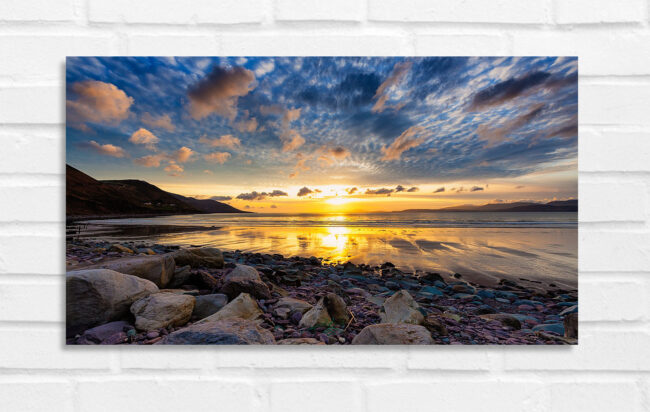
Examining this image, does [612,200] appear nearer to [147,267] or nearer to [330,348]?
[330,348]

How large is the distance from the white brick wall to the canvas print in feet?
0.25

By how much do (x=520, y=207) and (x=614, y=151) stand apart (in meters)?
0.43

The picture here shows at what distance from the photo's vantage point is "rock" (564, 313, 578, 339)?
87 centimetres

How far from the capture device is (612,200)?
2.96 feet
